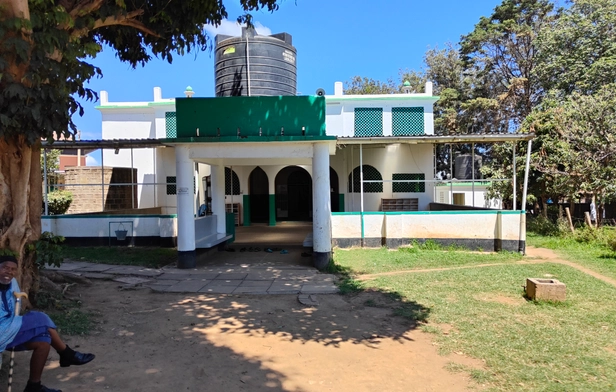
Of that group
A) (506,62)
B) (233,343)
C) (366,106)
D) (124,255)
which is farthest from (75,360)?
(506,62)

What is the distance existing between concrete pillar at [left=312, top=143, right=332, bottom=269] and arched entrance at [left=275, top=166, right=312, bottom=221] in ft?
36.1

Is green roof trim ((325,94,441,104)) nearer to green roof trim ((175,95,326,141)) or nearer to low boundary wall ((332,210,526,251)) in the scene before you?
low boundary wall ((332,210,526,251))

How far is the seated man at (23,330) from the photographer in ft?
9.93

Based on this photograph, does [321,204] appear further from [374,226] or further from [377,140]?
[377,140]

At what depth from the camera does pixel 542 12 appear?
21.9 m

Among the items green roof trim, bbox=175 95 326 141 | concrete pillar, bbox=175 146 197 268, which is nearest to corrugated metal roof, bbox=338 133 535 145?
green roof trim, bbox=175 95 326 141

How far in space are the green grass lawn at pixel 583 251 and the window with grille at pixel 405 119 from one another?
6.17m

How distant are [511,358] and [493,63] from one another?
22899 millimetres

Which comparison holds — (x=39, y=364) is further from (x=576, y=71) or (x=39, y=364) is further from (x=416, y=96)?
(x=576, y=71)

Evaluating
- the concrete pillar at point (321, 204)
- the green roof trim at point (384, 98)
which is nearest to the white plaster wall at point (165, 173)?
the green roof trim at point (384, 98)

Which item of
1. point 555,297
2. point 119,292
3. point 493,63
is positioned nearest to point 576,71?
point 493,63

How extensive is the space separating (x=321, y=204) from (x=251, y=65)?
5.10 m

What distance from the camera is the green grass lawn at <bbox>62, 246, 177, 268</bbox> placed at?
921cm

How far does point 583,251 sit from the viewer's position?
35.6 feet
